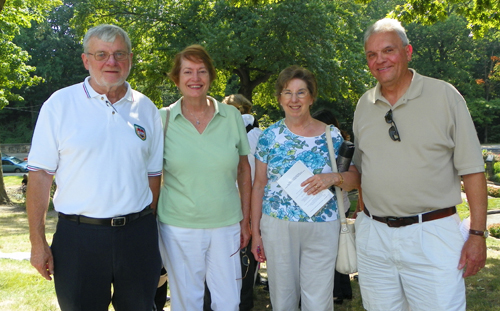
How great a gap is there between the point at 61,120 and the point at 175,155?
81 cm

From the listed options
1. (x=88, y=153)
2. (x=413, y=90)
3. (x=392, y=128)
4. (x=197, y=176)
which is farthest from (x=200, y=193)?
(x=413, y=90)

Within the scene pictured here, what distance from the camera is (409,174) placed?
286 centimetres

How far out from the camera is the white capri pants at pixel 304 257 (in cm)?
324

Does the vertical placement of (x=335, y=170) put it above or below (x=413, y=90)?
below

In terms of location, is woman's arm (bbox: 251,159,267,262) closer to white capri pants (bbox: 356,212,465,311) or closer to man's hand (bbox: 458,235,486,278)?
white capri pants (bbox: 356,212,465,311)

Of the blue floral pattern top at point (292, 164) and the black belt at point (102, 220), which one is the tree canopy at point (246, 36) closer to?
the blue floral pattern top at point (292, 164)

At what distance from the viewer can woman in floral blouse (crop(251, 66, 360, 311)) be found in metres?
3.23

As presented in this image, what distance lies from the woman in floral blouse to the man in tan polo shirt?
1.03 feet

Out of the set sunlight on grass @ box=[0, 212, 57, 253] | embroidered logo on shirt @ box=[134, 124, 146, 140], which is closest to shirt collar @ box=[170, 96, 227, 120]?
embroidered logo on shirt @ box=[134, 124, 146, 140]

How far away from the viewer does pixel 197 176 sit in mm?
3158

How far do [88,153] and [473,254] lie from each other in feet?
8.15

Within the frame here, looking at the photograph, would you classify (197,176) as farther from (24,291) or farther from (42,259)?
(24,291)

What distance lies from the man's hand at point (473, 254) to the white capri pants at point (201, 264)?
1.58 m

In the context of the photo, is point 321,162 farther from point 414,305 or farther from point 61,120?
point 61,120
